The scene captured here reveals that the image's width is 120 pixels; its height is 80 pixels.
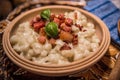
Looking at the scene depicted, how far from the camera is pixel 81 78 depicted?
3.17 ft

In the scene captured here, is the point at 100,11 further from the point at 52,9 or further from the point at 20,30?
the point at 20,30

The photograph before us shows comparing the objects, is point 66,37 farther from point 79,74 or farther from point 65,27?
point 79,74

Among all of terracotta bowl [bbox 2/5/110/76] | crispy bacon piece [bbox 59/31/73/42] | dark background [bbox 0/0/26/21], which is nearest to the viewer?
terracotta bowl [bbox 2/5/110/76]

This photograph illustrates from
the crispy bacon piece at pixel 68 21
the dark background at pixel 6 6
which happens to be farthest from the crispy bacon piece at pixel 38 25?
the dark background at pixel 6 6

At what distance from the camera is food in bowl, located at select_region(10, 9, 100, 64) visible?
3.18 ft

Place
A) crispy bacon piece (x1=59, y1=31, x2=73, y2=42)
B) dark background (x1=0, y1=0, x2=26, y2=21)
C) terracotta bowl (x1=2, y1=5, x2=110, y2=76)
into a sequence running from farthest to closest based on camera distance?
dark background (x1=0, y1=0, x2=26, y2=21) → crispy bacon piece (x1=59, y1=31, x2=73, y2=42) → terracotta bowl (x1=2, y1=5, x2=110, y2=76)

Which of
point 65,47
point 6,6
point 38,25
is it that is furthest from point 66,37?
Result: point 6,6

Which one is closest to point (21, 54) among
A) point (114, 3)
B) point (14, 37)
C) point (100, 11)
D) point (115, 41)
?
point (14, 37)

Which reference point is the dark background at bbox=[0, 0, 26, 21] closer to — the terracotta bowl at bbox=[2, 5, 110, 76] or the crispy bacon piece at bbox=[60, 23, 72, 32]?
the terracotta bowl at bbox=[2, 5, 110, 76]

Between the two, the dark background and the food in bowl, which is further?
the dark background

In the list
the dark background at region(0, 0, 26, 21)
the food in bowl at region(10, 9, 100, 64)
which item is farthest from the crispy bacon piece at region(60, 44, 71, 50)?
the dark background at region(0, 0, 26, 21)

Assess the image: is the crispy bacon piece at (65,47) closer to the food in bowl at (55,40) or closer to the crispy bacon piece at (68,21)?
the food in bowl at (55,40)

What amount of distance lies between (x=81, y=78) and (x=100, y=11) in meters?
0.57

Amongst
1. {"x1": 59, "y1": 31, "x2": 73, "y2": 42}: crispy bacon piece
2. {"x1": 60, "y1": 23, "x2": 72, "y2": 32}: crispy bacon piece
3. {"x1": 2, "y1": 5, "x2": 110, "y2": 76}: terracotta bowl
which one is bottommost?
{"x1": 2, "y1": 5, "x2": 110, "y2": 76}: terracotta bowl
